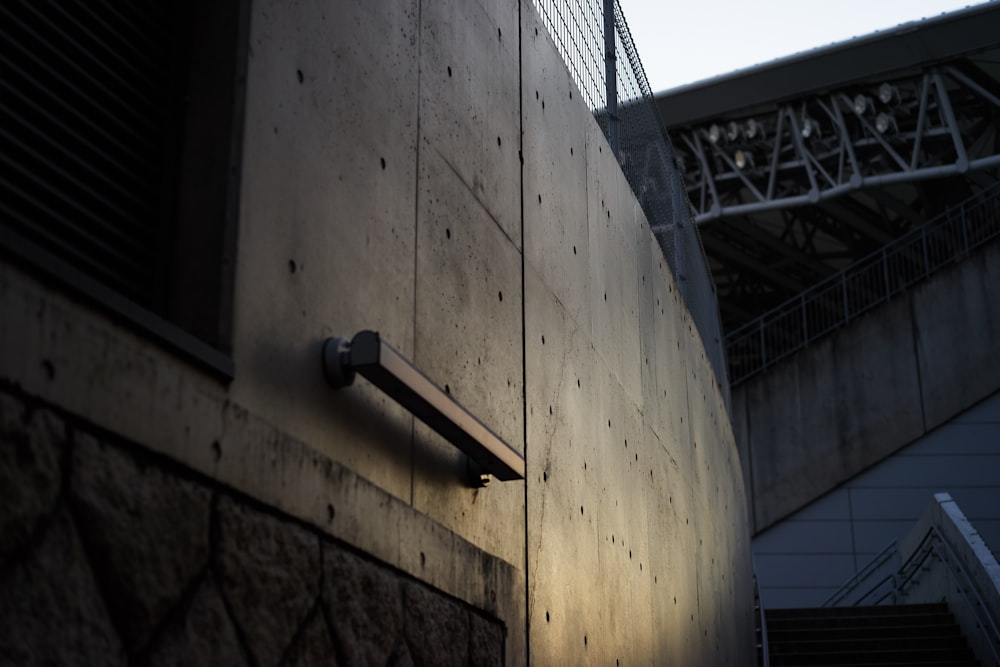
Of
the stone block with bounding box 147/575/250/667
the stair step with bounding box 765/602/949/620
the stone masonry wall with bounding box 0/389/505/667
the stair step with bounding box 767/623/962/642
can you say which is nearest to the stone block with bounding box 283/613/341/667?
the stone masonry wall with bounding box 0/389/505/667

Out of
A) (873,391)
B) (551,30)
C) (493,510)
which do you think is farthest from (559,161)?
(873,391)

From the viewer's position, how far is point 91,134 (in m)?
2.85

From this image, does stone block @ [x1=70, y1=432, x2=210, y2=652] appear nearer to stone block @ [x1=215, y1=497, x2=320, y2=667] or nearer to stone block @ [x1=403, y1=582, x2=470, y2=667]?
stone block @ [x1=215, y1=497, x2=320, y2=667]

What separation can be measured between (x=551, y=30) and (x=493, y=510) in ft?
9.36

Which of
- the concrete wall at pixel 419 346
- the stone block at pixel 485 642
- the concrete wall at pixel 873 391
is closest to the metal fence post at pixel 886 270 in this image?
the concrete wall at pixel 873 391

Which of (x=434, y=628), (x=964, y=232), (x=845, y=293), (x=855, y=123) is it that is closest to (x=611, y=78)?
(x=434, y=628)

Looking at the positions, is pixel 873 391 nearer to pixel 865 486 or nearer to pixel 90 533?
pixel 865 486

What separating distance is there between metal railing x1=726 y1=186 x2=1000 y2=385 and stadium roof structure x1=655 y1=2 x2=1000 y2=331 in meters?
0.89

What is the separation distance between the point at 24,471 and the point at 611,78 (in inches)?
258

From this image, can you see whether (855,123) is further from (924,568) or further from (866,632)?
(866,632)

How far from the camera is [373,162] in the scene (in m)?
3.74

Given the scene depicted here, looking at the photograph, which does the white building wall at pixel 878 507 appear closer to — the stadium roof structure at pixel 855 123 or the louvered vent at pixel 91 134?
the stadium roof structure at pixel 855 123

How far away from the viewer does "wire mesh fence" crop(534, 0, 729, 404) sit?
7.07m

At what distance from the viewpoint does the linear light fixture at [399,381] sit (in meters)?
3.18
